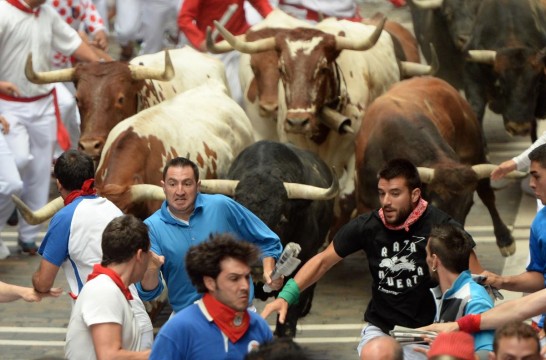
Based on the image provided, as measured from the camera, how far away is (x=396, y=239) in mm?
9008

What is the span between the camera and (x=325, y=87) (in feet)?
45.5

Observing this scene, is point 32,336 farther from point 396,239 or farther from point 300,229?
point 396,239

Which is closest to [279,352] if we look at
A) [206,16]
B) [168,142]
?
[168,142]

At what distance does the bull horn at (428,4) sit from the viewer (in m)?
18.1

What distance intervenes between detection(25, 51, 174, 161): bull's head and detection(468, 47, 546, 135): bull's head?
3819 mm

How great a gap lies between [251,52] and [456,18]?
14.9 ft

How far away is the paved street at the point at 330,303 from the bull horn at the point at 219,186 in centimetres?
127

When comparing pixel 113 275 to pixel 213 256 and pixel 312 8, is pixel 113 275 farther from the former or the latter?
pixel 312 8

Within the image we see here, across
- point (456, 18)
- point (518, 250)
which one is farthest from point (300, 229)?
point (456, 18)

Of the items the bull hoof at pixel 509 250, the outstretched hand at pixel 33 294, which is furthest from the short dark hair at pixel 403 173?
the bull hoof at pixel 509 250

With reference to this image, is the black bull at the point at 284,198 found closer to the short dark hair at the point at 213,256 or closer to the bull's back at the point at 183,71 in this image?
the bull's back at the point at 183,71

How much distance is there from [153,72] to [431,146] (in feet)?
8.53

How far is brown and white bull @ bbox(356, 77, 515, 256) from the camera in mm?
11977

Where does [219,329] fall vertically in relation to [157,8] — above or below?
above
